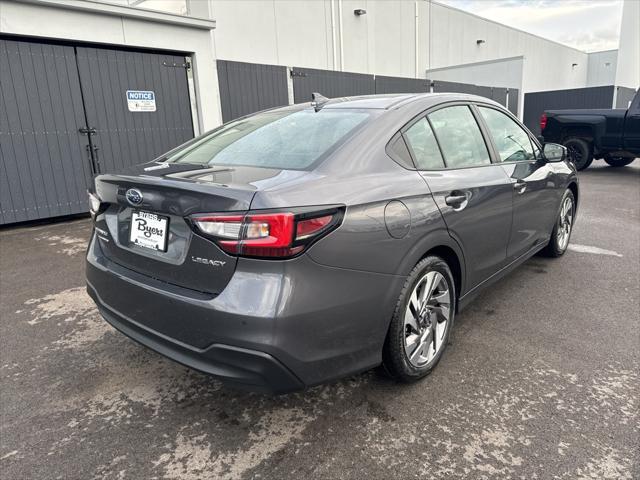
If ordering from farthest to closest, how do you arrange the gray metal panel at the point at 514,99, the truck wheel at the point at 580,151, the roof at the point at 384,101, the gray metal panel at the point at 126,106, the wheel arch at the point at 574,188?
the gray metal panel at the point at 514,99 < the truck wheel at the point at 580,151 < the gray metal panel at the point at 126,106 < the wheel arch at the point at 574,188 < the roof at the point at 384,101

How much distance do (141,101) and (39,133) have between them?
159cm

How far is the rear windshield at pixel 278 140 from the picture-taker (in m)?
2.33

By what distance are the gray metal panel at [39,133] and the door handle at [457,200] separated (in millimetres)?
6092

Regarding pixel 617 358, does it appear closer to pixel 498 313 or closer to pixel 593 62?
pixel 498 313

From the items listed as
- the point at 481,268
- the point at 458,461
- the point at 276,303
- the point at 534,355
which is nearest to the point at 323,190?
the point at 276,303

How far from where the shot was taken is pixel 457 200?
262 cm

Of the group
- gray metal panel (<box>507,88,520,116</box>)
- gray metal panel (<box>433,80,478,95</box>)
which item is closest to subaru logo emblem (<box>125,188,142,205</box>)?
gray metal panel (<box>433,80,478,95</box>)

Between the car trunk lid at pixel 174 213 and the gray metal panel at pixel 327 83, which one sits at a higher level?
the gray metal panel at pixel 327 83

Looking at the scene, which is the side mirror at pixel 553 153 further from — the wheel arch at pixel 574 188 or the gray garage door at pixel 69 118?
the gray garage door at pixel 69 118

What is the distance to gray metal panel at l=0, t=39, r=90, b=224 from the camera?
6195 mm

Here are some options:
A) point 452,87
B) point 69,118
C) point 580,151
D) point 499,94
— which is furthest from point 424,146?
point 499,94

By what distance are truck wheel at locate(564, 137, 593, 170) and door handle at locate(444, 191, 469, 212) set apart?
9.74 metres

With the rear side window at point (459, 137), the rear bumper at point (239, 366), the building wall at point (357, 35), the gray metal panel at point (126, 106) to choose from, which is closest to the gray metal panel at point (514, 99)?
the building wall at point (357, 35)

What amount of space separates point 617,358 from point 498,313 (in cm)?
82
